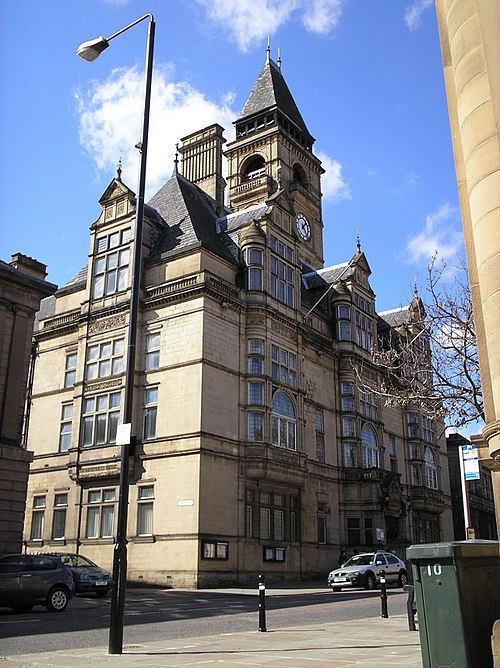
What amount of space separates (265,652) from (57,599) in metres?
10.7

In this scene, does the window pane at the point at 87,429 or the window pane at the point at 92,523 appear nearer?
the window pane at the point at 92,523

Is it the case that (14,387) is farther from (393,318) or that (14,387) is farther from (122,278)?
(393,318)

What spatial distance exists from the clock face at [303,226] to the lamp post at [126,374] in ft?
146

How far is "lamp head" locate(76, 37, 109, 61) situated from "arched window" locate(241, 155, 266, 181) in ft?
150

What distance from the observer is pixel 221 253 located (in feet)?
118

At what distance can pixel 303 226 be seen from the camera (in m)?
59.8

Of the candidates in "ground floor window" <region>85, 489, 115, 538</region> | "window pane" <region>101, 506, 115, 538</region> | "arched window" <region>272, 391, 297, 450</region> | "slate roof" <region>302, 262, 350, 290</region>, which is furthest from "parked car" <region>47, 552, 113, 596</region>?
"slate roof" <region>302, 262, 350, 290</region>

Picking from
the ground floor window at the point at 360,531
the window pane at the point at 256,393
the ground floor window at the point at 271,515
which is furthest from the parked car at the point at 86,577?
the ground floor window at the point at 360,531

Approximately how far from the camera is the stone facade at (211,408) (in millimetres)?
31844

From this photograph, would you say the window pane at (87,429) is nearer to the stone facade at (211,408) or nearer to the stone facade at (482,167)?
the stone facade at (211,408)

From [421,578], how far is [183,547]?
23940mm

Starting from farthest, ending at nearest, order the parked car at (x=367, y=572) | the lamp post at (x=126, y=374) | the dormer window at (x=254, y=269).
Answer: the dormer window at (x=254, y=269), the parked car at (x=367, y=572), the lamp post at (x=126, y=374)

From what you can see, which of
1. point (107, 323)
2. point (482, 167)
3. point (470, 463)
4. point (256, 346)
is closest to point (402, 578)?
point (256, 346)

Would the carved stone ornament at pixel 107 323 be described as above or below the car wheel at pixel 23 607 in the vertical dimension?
above
